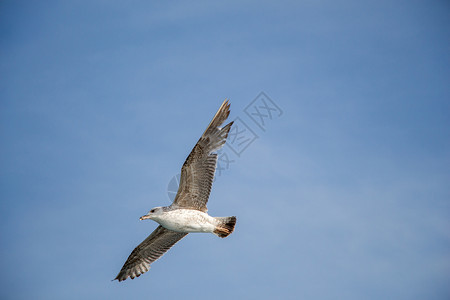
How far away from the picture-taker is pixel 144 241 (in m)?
18.2

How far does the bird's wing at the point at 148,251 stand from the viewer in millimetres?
17891

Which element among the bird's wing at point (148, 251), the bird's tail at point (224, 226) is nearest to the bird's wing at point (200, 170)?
the bird's tail at point (224, 226)

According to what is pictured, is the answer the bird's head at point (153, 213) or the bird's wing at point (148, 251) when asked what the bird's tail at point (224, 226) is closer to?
the bird's wing at point (148, 251)

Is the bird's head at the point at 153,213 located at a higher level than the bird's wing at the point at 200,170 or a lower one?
lower

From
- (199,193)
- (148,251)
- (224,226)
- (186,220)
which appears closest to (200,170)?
(199,193)

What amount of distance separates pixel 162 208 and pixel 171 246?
216 cm

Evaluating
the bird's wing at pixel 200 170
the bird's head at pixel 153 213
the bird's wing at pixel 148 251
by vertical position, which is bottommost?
the bird's wing at pixel 148 251

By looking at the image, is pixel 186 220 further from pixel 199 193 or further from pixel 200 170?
pixel 200 170

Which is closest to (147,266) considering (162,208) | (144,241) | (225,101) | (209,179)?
(144,241)

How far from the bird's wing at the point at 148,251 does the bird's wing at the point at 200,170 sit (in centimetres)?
179

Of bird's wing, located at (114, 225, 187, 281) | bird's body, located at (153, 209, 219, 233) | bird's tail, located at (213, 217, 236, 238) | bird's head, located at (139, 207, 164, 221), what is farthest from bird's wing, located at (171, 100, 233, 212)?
bird's wing, located at (114, 225, 187, 281)

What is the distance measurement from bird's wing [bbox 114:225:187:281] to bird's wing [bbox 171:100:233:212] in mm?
1788

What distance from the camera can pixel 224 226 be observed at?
1670 centimetres

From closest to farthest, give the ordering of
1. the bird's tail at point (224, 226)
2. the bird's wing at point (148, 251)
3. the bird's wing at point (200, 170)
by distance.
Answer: the bird's wing at point (200, 170) < the bird's tail at point (224, 226) < the bird's wing at point (148, 251)
